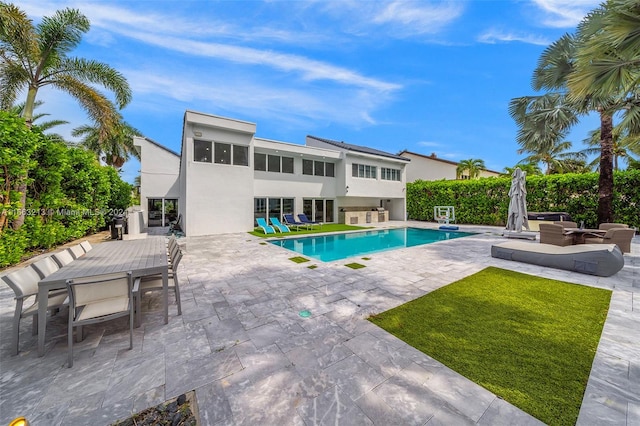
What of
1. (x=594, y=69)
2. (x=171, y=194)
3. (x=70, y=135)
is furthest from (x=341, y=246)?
(x=70, y=135)

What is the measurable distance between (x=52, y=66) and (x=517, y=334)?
16.5 metres

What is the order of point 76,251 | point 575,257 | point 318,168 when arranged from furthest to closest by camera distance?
point 318,168 < point 575,257 < point 76,251

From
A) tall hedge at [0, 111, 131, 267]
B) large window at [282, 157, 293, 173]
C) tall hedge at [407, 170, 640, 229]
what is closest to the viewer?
tall hedge at [0, 111, 131, 267]

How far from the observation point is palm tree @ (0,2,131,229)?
779cm

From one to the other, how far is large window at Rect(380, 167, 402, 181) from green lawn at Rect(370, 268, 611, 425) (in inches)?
610

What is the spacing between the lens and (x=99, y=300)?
9.65 feet

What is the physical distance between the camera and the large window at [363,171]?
18.2m

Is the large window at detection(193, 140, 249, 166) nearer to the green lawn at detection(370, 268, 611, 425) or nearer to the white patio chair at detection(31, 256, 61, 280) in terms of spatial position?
the white patio chair at detection(31, 256, 61, 280)

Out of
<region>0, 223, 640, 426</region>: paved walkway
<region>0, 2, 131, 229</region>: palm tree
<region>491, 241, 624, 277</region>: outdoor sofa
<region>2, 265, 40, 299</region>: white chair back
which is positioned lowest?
<region>0, 223, 640, 426</region>: paved walkway

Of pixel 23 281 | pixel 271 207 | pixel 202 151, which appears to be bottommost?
pixel 23 281

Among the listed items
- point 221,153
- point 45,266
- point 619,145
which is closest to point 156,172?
point 221,153

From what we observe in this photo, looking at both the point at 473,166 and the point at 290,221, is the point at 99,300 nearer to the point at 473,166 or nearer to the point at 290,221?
the point at 290,221

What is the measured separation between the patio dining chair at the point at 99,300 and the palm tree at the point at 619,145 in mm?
16609

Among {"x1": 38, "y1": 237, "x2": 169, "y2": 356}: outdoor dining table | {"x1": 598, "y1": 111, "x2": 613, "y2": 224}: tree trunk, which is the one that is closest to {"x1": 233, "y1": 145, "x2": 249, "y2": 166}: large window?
{"x1": 38, "y1": 237, "x2": 169, "y2": 356}: outdoor dining table
